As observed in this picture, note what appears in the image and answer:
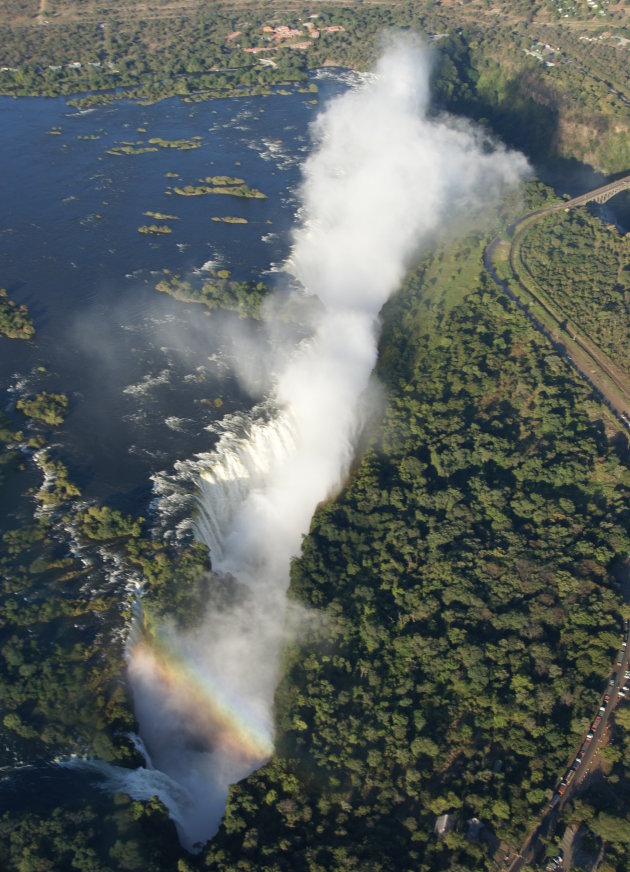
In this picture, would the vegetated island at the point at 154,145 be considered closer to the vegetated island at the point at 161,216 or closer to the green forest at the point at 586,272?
the vegetated island at the point at 161,216

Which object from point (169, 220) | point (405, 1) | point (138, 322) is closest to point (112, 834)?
point (138, 322)

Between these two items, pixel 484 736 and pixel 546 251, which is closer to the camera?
pixel 484 736

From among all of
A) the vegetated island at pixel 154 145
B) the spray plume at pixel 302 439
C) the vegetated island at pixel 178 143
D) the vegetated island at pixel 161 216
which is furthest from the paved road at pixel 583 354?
the vegetated island at pixel 154 145

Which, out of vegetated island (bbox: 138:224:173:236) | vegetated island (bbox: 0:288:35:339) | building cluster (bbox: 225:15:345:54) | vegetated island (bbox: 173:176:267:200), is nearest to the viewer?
vegetated island (bbox: 0:288:35:339)

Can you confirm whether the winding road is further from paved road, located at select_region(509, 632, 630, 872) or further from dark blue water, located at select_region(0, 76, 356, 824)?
dark blue water, located at select_region(0, 76, 356, 824)

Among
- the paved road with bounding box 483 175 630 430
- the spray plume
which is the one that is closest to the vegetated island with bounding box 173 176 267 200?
the spray plume

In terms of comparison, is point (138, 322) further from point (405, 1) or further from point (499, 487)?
point (405, 1)
